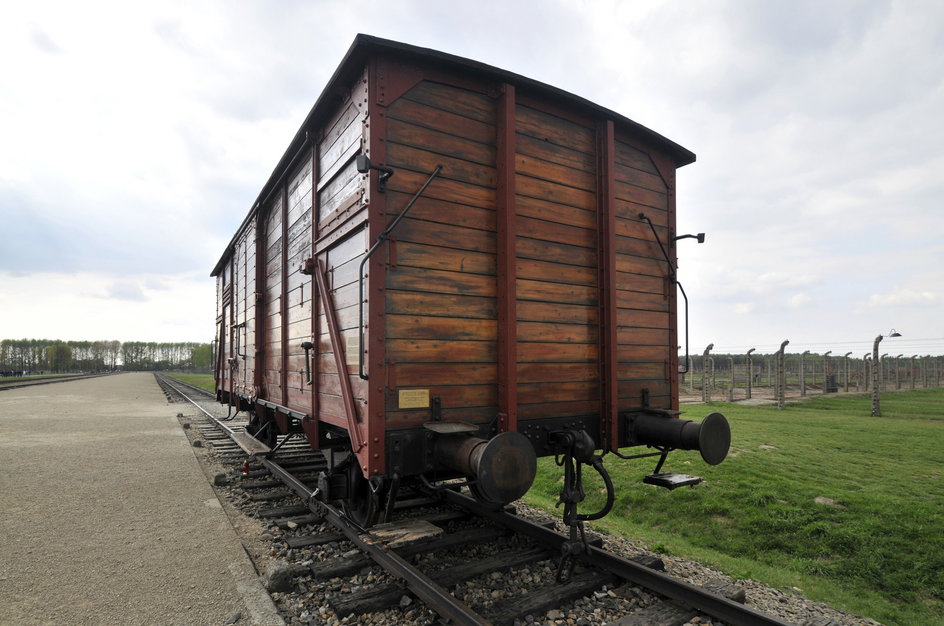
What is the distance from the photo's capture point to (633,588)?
393cm

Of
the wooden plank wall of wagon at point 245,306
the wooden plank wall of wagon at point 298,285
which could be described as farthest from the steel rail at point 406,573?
the wooden plank wall of wagon at point 245,306

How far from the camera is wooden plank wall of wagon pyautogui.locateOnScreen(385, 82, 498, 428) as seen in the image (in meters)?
3.77

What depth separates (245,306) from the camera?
28.6ft

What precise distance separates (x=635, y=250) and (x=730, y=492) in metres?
3.58

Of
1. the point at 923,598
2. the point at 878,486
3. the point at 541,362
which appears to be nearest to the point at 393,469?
the point at 541,362

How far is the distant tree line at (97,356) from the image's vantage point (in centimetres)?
11362

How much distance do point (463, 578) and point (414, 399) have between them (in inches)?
58.2

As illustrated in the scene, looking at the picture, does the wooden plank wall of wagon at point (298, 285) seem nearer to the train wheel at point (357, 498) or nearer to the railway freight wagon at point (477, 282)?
the railway freight wagon at point (477, 282)

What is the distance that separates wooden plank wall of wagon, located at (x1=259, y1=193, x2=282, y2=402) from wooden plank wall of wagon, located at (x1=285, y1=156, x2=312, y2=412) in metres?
0.49

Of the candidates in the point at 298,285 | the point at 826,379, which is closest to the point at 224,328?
the point at 298,285

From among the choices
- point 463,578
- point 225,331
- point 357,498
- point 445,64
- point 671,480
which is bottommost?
point 463,578

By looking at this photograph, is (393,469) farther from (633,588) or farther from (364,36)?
(364,36)

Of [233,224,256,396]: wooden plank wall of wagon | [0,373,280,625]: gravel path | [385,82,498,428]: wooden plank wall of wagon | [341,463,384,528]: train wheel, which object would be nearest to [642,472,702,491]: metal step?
[385,82,498,428]: wooden plank wall of wagon

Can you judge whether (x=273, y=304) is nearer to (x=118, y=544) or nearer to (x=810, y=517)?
(x=118, y=544)
